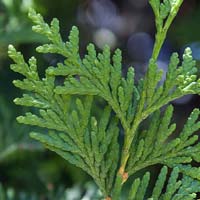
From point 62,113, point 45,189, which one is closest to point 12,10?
point 45,189

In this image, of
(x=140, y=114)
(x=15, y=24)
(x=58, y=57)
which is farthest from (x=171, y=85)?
(x=58, y=57)

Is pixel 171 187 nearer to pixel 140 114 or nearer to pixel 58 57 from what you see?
pixel 140 114

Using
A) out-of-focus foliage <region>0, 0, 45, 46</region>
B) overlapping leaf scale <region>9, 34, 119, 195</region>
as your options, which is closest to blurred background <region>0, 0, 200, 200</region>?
out-of-focus foliage <region>0, 0, 45, 46</region>

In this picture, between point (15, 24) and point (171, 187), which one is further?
point (15, 24)

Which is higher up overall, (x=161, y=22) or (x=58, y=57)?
(x=58, y=57)

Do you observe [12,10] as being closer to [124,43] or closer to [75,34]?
[124,43]

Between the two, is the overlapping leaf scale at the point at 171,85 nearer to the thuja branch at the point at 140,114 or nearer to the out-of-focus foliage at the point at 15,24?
the thuja branch at the point at 140,114

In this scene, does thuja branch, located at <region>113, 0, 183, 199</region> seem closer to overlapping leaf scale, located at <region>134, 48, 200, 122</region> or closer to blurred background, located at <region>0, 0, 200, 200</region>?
overlapping leaf scale, located at <region>134, 48, 200, 122</region>

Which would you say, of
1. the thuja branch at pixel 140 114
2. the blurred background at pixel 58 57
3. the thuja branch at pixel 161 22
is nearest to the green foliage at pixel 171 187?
the thuja branch at pixel 140 114
